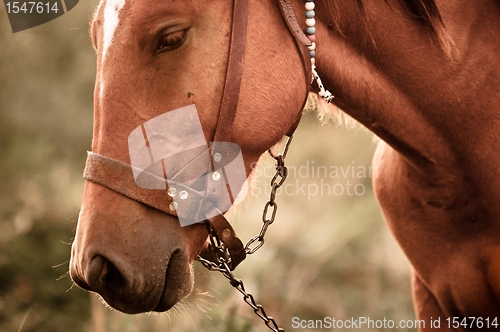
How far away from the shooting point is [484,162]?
86.9 inches

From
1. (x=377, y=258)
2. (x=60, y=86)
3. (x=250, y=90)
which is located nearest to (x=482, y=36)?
(x=250, y=90)

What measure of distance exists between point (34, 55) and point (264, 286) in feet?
12.0

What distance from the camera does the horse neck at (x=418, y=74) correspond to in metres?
2.11

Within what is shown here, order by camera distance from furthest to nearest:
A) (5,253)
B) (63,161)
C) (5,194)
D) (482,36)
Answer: (63,161), (5,194), (5,253), (482,36)

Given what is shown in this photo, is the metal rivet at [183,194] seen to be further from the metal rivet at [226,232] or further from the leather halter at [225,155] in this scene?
the metal rivet at [226,232]

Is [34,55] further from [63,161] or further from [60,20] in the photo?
[63,161]

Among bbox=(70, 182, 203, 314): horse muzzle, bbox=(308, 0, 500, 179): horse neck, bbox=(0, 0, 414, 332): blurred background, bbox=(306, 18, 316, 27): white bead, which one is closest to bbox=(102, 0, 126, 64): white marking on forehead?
bbox=(70, 182, 203, 314): horse muzzle

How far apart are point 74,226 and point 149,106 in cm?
334

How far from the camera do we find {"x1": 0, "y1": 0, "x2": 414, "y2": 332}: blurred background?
4.54m

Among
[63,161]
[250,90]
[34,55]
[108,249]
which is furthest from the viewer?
[34,55]

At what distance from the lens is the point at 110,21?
177cm
